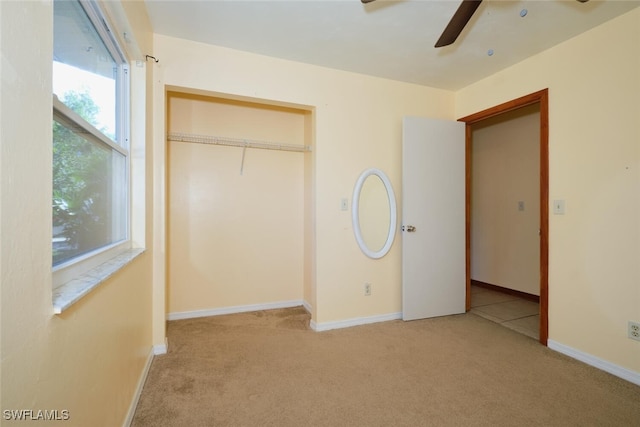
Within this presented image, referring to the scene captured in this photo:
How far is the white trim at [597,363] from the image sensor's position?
178cm

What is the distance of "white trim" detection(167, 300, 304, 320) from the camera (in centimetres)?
279

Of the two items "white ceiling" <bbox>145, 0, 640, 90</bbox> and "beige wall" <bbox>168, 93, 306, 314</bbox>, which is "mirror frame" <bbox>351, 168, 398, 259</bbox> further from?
"white ceiling" <bbox>145, 0, 640, 90</bbox>

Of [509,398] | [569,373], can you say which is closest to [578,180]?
[569,373]

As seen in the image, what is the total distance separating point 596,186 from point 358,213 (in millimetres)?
1699

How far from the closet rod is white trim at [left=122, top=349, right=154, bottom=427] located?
1726mm

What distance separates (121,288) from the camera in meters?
1.34

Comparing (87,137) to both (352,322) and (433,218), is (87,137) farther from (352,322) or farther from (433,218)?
(433,218)

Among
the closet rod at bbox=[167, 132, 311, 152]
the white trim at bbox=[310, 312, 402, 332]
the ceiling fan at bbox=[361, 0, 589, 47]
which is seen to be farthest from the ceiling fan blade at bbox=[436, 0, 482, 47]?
the white trim at bbox=[310, 312, 402, 332]

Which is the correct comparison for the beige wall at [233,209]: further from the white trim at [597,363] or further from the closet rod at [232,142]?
the white trim at [597,363]

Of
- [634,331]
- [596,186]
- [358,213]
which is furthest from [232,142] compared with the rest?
[634,331]

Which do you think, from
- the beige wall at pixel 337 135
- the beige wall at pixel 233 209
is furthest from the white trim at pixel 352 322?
the beige wall at pixel 233 209

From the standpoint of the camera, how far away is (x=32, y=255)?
0.67 metres

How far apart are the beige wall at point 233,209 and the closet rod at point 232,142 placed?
4.5 inches

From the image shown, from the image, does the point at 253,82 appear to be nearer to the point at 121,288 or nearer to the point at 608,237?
the point at 121,288
